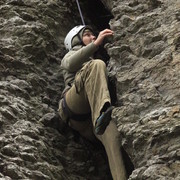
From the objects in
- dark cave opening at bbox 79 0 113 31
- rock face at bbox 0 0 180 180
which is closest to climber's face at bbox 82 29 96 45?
rock face at bbox 0 0 180 180

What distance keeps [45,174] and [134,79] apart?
63.7 inches

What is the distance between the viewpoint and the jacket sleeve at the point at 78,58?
6.71m

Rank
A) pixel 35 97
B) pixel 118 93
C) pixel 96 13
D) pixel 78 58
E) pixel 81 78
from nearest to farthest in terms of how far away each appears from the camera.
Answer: pixel 118 93 → pixel 81 78 → pixel 78 58 → pixel 35 97 → pixel 96 13

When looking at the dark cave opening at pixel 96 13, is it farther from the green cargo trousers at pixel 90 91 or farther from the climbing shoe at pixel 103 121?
the climbing shoe at pixel 103 121

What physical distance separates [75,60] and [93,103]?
981 millimetres

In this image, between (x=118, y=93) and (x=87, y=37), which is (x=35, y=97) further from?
(x=118, y=93)

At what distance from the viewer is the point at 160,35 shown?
6.62 m

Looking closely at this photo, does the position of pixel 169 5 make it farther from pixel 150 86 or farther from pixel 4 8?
pixel 4 8

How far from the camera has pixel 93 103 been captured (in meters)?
6.12

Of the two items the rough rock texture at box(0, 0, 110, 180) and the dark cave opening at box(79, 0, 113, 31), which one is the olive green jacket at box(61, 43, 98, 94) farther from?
the dark cave opening at box(79, 0, 113, 31)

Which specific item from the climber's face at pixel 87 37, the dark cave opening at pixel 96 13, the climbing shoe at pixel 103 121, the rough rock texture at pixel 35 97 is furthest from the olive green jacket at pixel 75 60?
the dark cave opening at pixel 96 13

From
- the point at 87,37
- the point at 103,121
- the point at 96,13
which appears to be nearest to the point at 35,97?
the point at 87,37

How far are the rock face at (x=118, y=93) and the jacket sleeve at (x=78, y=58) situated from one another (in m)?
0.29

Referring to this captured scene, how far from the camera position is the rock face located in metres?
5.52
